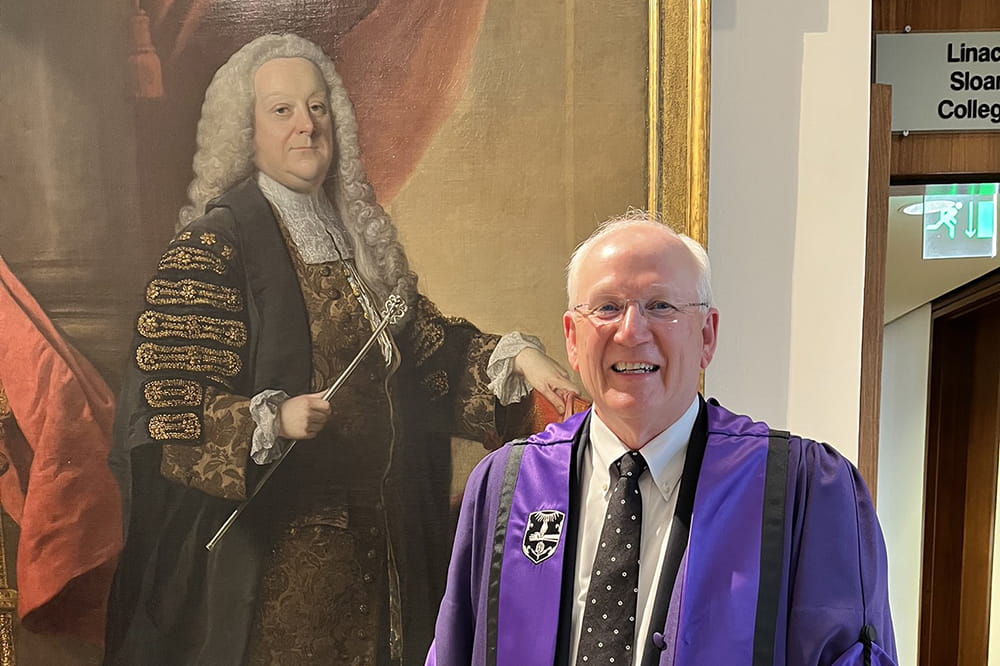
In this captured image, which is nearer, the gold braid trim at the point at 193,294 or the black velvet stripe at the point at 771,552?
the black velvet stripe at the point at 771,552

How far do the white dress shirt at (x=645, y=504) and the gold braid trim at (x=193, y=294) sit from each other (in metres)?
0.94

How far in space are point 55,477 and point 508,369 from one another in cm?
108

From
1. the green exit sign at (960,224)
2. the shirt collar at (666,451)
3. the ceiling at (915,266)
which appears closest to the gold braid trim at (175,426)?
the shirt collar at (666,451)

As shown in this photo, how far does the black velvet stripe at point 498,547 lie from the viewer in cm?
135

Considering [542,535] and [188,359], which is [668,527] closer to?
[542,535]

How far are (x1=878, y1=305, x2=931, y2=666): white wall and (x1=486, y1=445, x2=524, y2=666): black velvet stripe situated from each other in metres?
3.52

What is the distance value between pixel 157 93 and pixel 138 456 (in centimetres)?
82

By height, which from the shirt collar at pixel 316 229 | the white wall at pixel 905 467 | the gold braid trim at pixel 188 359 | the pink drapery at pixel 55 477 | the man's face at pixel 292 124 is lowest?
the white wall at pixel 905 467

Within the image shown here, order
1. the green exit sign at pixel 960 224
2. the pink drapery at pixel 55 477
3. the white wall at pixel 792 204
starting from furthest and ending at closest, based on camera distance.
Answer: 1. the green exit sign at pixel 960 224
2. the pink drapery at pixel 55 477
3. the white wall at pixel 792 204

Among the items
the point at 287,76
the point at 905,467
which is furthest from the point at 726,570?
the point at 905,467

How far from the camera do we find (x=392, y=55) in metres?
1.85

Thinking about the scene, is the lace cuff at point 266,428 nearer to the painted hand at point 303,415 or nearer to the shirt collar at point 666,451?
the painted hand at point 303,415

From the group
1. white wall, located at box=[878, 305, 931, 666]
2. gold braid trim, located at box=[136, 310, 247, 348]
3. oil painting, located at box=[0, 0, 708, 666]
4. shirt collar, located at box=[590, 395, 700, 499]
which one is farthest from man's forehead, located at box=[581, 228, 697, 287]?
white wall, located at box=[878, 305, 931, 666]

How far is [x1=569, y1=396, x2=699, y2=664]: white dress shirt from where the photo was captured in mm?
1297
